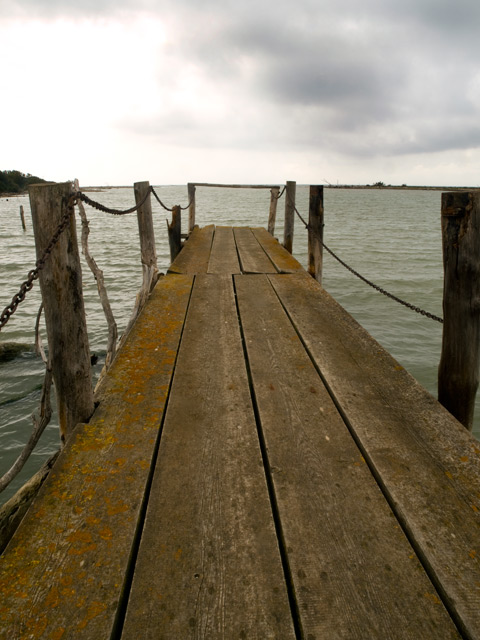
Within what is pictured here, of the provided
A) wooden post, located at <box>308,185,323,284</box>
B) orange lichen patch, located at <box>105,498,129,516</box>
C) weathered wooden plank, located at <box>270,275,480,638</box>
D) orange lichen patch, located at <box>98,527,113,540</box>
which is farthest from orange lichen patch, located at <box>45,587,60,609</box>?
wooden post, located at <box>308,185,323,284</box>

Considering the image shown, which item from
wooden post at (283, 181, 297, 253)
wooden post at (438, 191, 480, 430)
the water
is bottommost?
the water

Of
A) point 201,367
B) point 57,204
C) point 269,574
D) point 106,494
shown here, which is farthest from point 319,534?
point 57,204

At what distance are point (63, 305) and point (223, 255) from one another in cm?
473

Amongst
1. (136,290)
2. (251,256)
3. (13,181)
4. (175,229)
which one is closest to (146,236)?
(251,256)

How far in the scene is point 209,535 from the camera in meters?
1.44

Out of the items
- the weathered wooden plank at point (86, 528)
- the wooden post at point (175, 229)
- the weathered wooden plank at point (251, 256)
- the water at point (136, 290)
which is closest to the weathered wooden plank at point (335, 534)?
the weathered wooden plank at point (86, 528)

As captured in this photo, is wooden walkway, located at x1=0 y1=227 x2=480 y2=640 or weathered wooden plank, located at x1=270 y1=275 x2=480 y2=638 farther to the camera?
weathered wooden plank, located at x1=270 y1=275 x2=480 y2=638

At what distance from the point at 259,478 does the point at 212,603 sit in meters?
0.56

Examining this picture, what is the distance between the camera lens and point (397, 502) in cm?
157

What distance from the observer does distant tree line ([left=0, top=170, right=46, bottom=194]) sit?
79.0 metres

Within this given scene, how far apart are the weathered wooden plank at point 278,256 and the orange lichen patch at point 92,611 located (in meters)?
4.63

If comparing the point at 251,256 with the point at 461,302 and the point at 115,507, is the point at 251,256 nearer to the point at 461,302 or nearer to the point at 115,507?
the point at 461,302

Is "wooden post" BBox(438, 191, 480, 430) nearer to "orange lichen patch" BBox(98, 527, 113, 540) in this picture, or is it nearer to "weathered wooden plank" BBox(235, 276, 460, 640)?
"weathered wooden plank" BBox(235, 276, 460, 640)

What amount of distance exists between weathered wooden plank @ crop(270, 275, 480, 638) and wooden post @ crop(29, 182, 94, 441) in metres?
1.39
